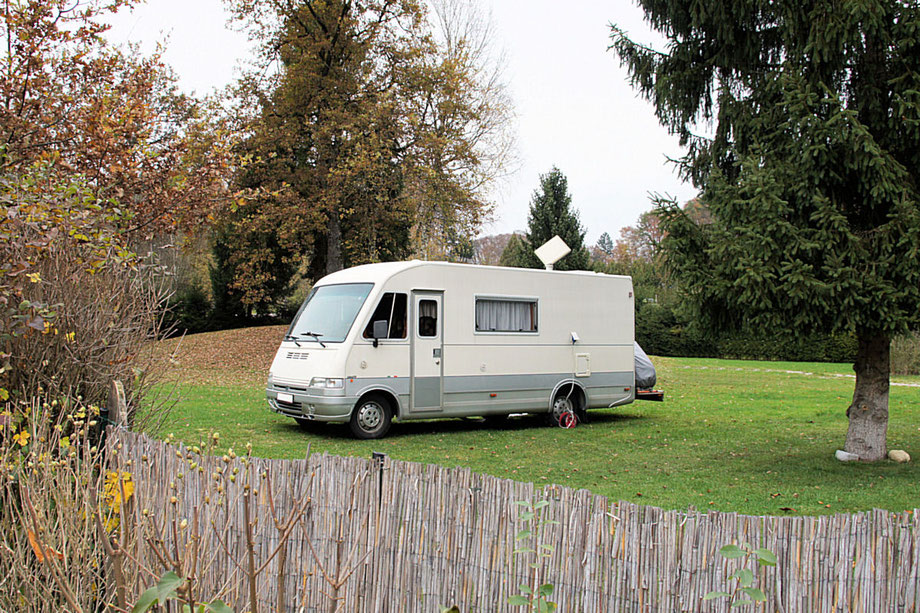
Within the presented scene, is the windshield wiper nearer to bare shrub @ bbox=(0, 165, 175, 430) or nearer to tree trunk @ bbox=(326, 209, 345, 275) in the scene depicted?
bare shrub @ bbox=(0, 165, 175, 430)

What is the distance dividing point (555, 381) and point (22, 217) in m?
9.30

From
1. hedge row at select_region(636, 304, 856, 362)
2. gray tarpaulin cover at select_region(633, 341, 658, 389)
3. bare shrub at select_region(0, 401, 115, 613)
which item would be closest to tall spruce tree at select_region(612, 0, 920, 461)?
gray tarpaulin cover at select_region(633, 341, 658, 389)

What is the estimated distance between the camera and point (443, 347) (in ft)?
36.9

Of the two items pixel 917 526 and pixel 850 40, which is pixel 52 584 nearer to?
pixel 917 526

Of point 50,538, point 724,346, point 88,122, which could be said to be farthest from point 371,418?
point 724,346

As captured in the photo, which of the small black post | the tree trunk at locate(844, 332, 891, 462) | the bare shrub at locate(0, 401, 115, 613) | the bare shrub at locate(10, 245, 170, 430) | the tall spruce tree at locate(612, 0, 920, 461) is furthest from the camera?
the tree trunk at locate(844, 332, 891, 462)

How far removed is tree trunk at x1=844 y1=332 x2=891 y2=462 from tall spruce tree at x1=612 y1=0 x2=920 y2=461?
1 cm

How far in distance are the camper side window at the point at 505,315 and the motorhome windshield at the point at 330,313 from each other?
1.91 m

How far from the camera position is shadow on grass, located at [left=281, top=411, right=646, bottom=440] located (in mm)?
11486

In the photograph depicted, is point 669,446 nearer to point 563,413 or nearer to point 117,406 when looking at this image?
point 563,413

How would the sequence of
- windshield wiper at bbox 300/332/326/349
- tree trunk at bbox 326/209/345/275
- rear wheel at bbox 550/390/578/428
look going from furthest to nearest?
1. tree trunk at bbox 326/209/345/275
2. rear wheel at bbox 550/390/578/428
3. windshield wiper at bbox 300/332/326/349

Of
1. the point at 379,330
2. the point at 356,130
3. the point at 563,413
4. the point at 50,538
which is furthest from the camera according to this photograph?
the point at 356,130

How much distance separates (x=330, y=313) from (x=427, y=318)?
1.47 metres

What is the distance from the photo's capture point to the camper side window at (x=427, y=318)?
11.1 meters
